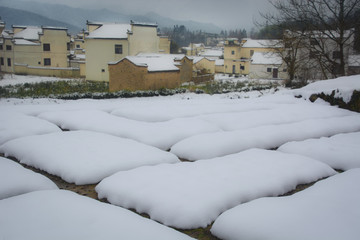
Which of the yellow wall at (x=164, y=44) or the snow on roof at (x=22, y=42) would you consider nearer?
the snow on roof at (x=22, y=42)

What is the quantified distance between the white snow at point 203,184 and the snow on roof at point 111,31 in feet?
110

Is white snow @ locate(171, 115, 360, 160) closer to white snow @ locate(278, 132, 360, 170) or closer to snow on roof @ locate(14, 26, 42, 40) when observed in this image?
white snow @ locate(278, 132, 360, 170)

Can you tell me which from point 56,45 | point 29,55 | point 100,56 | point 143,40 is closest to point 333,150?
point 143,40

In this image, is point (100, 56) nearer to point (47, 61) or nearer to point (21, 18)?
point (47, 61)

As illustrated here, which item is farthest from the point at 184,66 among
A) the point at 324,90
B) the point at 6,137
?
the point at 6,137

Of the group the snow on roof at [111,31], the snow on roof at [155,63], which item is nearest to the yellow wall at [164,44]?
the snow on roof at [111,31]

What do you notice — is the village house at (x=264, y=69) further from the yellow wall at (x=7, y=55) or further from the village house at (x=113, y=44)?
the yellow wall at (x=7, y=55)

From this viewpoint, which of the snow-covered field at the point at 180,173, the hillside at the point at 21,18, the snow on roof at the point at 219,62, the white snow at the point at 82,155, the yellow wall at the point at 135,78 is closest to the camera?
the snow-covered field at the point at 180,173

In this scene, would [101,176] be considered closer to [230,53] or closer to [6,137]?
[6,137]

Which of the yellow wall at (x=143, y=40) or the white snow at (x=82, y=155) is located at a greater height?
the yellow wall at (x=143, y=40)

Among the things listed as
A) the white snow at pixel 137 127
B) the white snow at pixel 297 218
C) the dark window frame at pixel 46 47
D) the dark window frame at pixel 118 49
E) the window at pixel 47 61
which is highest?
the dark window frame at pixel 46 47

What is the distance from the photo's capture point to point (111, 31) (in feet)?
122

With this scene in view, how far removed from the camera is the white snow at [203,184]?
3.10 meters

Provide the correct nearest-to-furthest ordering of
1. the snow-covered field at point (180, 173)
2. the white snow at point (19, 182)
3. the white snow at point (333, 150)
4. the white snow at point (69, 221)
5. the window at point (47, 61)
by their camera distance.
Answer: the white snow at point (69, 221) < the snow-covered field at point (180, 173) < the white snow at point (19, 182) < the white snow at point (333, 150) < the window at point (47, 61)
